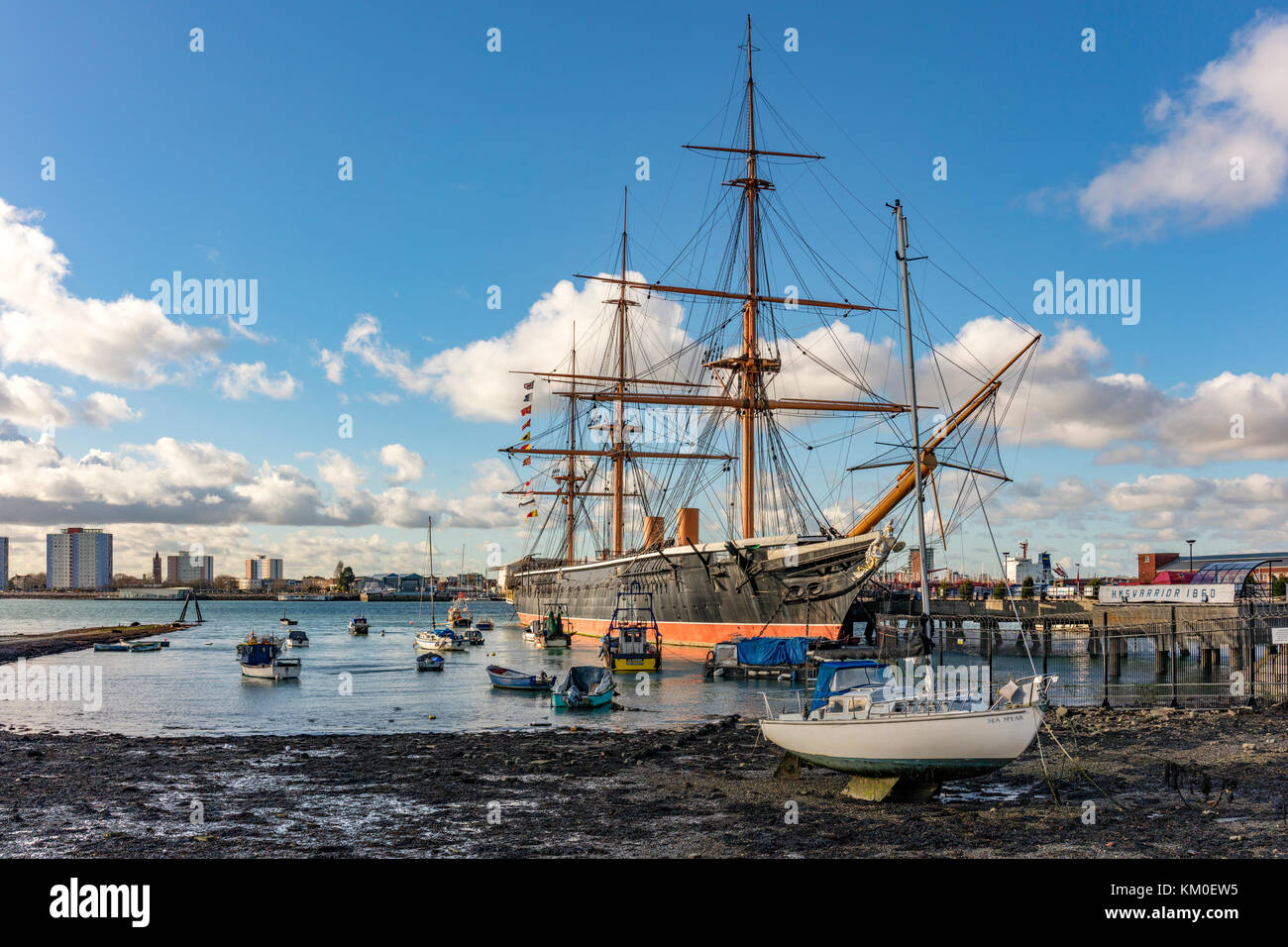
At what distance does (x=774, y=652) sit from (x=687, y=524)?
2108cm

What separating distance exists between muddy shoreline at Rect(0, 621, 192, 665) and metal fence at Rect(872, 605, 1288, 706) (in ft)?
208

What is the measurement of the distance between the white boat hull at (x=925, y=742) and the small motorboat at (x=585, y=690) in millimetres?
19192

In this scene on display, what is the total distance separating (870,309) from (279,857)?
197 feet

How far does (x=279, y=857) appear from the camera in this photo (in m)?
14.9

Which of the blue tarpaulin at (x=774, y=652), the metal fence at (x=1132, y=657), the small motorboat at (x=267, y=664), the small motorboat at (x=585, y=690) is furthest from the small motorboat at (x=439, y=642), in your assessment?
the small motorboat at (x=585, y=690)

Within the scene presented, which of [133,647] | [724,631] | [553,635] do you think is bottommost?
[133,647]

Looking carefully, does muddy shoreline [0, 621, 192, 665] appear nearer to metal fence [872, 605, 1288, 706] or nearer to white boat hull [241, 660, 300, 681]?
white boat hull [241, 660, 300, 681]

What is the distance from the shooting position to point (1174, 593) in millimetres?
74062

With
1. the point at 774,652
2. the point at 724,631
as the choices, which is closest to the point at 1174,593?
the point at 724,631

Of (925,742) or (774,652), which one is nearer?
(925,742)

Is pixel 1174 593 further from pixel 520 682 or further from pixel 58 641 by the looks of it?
pixel 58 641

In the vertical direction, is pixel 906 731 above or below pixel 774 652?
above

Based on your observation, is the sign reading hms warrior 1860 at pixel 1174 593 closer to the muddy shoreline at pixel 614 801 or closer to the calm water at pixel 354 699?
the calm water at pixel 354 699

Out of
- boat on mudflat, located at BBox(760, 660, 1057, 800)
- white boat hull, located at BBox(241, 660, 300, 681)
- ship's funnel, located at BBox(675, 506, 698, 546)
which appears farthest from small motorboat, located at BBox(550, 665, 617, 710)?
ship's funnel, located at BBox(675, 506, 698, 546)
